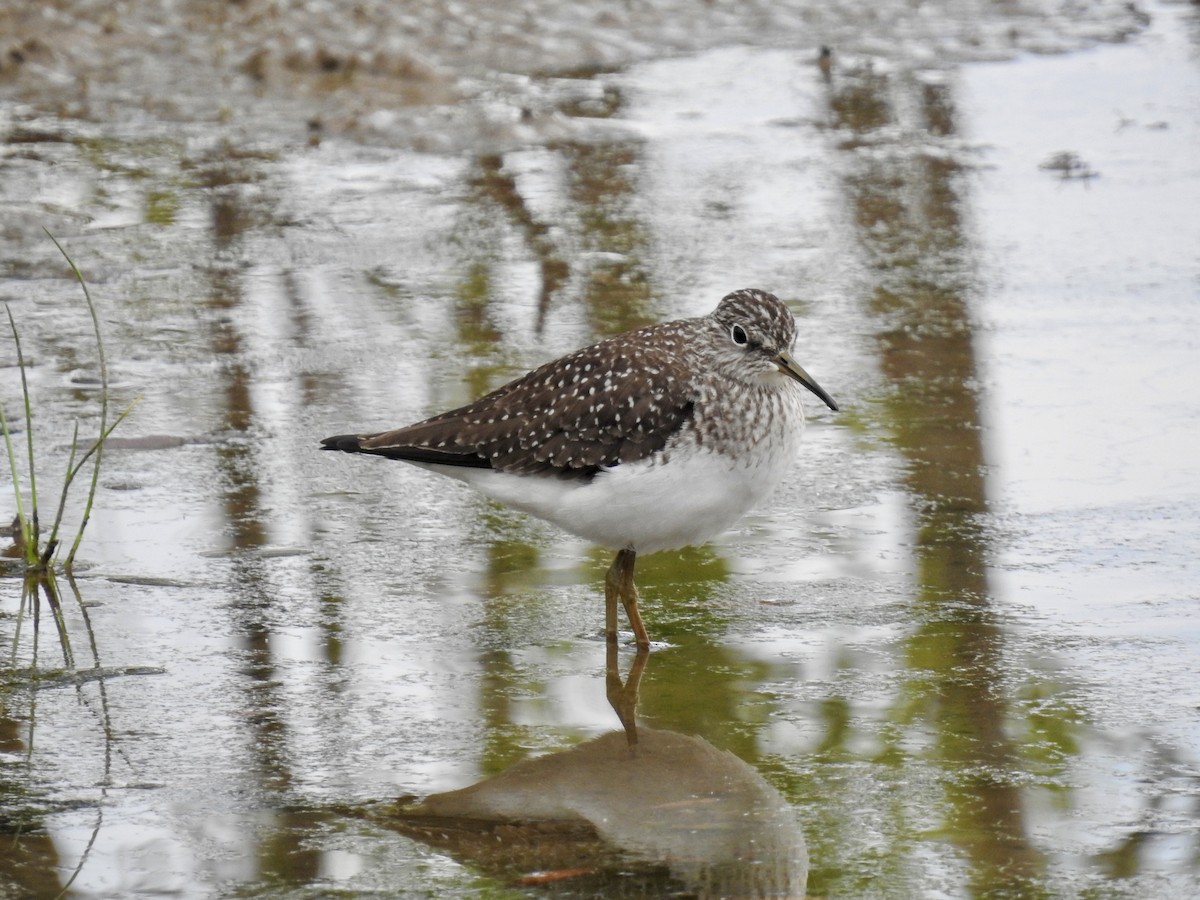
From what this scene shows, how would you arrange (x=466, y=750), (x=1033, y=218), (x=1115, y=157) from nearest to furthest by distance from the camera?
(x=466, y=750), (x=1033, y=218), (x=1115, y=157)

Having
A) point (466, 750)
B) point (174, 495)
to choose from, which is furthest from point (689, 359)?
point (174, 495)

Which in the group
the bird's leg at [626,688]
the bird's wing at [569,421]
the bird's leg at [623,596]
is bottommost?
the bird's leg at [626,688]

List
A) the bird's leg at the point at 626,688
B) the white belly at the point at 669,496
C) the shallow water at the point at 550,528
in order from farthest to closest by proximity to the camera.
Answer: the white belly at the point at 669,496 < the bird's leg at the point at 626,688 < the shallow water at the point at 550,528

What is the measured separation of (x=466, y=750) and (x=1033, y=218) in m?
6.01

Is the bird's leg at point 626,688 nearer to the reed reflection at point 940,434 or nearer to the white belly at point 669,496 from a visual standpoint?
the white belly at point 669,496

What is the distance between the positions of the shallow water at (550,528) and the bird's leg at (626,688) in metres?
0.05

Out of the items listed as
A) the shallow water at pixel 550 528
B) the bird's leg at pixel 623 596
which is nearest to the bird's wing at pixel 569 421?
the bird's leg at pixel 623 596

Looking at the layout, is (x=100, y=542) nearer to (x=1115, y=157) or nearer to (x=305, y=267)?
(x=305, y=267)

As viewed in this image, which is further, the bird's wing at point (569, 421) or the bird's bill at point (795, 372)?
the bird's bill at point (795, 372)

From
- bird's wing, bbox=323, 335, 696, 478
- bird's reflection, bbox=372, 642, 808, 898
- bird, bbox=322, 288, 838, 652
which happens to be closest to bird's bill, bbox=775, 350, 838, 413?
bird, bbox=322, 288, 838, 652

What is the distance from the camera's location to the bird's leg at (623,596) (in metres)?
5.84

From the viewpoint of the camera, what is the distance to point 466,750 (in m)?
5.05

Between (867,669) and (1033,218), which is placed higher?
(1033,218)

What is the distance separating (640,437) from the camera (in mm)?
5805
